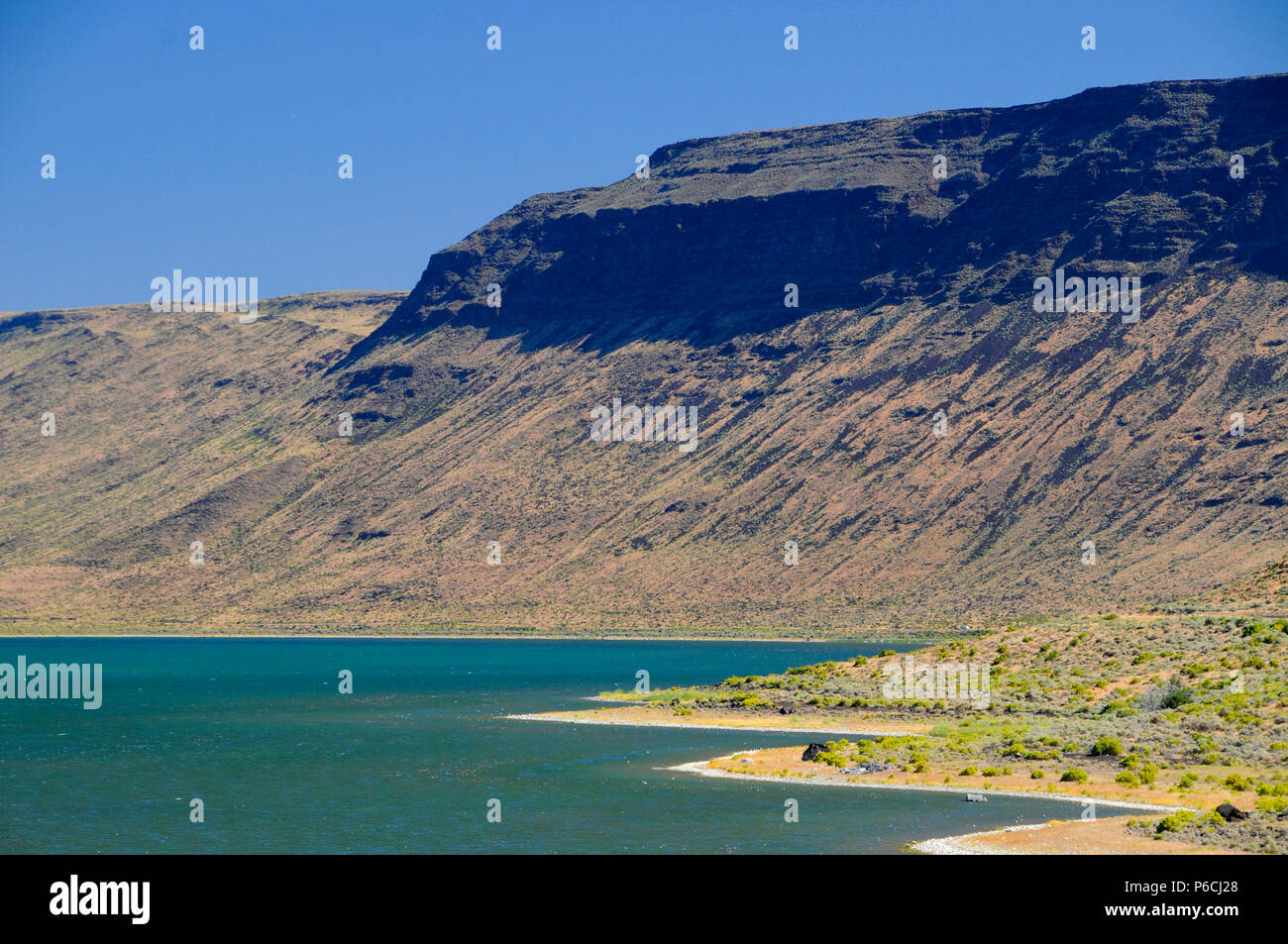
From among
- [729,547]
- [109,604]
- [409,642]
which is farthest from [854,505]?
[109,604]

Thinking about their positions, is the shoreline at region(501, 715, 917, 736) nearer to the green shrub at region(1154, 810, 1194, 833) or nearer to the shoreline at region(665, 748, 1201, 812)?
the shoreline at region(665, 748, 1201, 812)

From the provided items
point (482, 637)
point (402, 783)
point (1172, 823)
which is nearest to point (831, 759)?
point (402, 783)

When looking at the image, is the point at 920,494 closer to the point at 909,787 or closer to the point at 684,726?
the point at 684,726

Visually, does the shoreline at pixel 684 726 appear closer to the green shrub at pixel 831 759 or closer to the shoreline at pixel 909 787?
the shoreline at pixel 909 787

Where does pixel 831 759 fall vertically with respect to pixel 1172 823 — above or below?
below

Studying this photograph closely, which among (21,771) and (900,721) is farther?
(900,721)

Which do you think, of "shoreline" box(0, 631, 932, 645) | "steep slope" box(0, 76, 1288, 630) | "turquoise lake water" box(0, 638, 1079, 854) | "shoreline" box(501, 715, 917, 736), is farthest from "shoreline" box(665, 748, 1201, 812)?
"steep slope" box(0, 76, 1288, 630)

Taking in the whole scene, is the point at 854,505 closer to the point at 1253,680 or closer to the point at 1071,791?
the point at 1253,680
